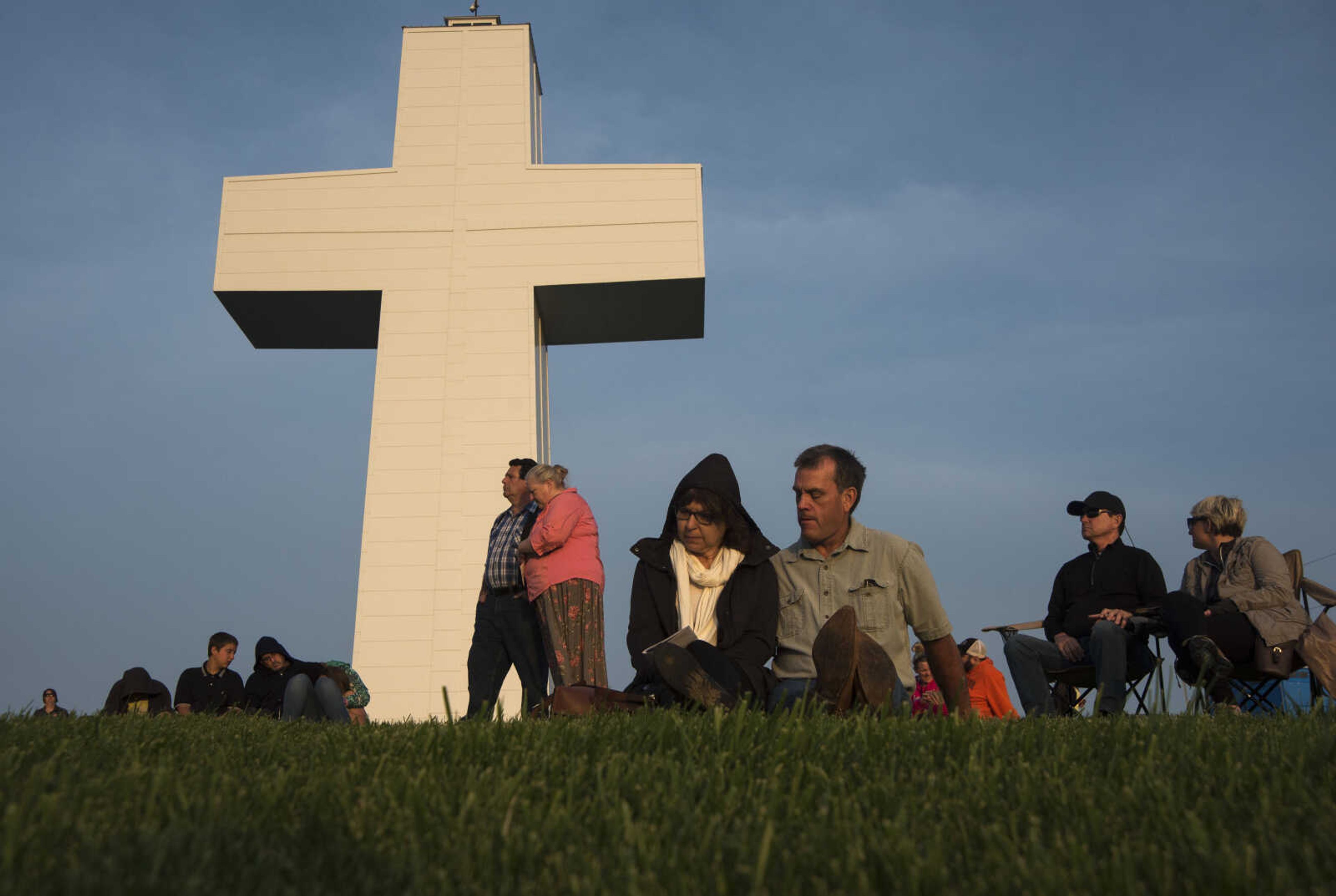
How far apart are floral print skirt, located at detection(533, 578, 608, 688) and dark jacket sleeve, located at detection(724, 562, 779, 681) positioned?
193 centimetres

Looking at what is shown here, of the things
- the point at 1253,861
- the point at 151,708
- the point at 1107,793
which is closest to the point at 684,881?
the point at 1253,861

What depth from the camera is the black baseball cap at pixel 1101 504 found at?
23.0 ft

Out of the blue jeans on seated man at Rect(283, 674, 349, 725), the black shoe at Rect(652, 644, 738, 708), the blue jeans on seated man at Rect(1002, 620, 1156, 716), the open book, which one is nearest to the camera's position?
the black shoe at Rect(652, 644, 738, 708)

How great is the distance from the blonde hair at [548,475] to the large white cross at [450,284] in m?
2.52

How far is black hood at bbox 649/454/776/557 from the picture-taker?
5109mm

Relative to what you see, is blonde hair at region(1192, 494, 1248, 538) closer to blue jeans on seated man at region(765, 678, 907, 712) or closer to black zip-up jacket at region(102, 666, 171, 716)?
blue jeans on seated man at region(765, 678, 907, 712)

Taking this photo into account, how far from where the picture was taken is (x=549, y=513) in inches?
267

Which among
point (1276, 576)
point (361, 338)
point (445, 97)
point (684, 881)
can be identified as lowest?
point (684, 881)

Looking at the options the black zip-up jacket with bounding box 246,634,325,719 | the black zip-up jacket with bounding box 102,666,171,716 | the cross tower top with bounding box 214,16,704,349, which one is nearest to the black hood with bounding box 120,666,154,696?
the black zip-up jacket with bounding box 102,666,171,716

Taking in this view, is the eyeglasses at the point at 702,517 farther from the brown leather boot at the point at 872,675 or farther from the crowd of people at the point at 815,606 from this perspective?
the brown leather boot at the point at 872,675

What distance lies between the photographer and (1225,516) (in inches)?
264

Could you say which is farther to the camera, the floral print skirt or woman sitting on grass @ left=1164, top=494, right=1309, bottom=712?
the floral print skirt

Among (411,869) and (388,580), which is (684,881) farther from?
(388,580)

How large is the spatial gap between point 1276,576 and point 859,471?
9.45 feet
